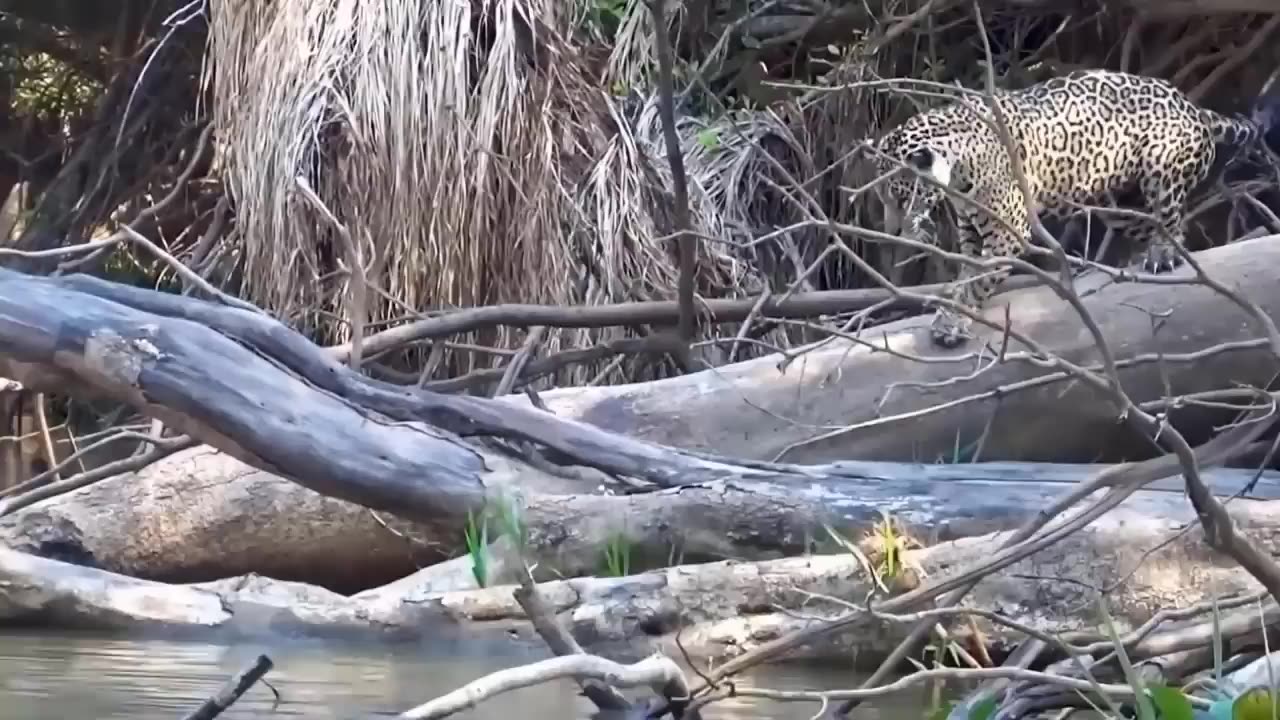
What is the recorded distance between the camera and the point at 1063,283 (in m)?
2.05

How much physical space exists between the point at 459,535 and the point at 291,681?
101 cm

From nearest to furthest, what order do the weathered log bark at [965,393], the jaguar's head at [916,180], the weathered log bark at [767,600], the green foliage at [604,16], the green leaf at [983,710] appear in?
1. the green leaf at [983,710]
2. the weathered log bark at [767,600]
3. the weathered log bark at [965,393]
4. the jaguar's head at [916,180]
5. the green foliage at [604,16]

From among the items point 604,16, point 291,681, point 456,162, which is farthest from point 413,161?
point 291,681

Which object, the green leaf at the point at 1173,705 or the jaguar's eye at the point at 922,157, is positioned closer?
the green leaf at the point at 1173,705

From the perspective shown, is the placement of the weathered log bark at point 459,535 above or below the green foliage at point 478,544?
below

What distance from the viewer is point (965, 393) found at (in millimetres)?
4508

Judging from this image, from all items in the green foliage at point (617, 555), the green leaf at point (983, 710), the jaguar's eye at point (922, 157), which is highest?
the jaguar's eye at point (922, 157)

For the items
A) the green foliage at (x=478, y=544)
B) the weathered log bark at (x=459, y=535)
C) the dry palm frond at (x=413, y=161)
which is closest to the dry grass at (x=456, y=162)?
the dry palm frond at (x=413, y=161)

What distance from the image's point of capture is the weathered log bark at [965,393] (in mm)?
4578

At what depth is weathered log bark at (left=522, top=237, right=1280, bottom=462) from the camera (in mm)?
4578

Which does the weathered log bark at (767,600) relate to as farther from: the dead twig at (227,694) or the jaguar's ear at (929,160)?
the dead twig at (227,694)

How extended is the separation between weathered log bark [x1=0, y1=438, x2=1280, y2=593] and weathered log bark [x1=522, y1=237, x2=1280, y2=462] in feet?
1.07

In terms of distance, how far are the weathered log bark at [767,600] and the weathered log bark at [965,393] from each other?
84 cm

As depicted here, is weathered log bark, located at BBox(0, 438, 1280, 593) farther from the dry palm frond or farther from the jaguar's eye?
the dry palm frond
